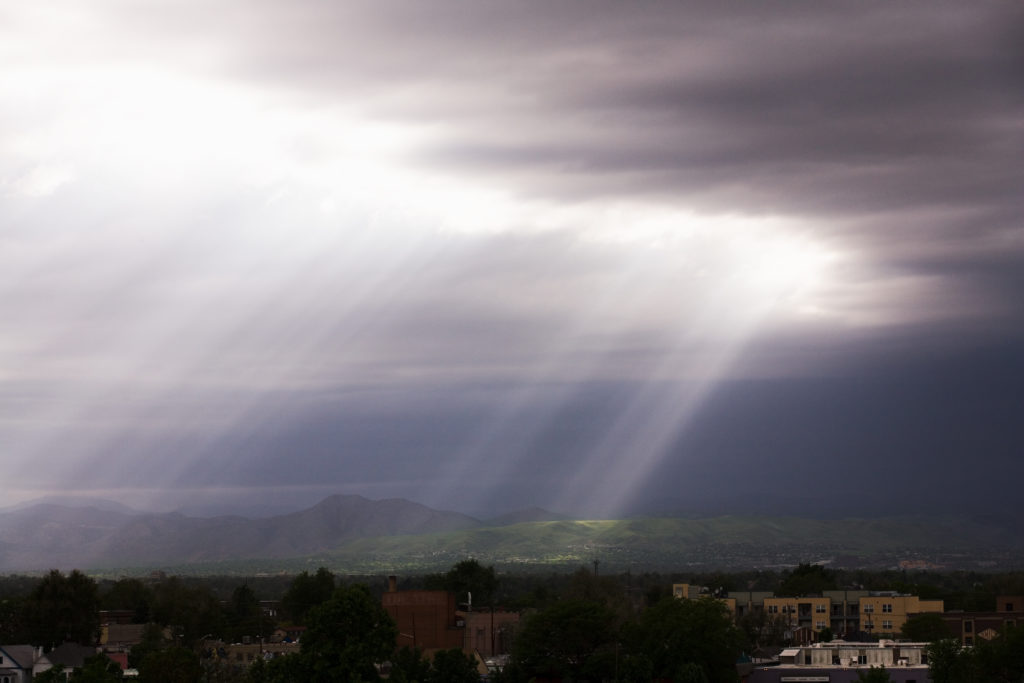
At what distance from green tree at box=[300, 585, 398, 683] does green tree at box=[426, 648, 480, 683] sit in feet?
75.6

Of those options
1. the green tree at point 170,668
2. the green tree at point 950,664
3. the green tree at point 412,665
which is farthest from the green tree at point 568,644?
the green tree at point 950,664

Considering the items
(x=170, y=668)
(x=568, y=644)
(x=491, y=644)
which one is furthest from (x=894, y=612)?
(x=170, y=668)

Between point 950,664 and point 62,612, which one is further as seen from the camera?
point 62,612

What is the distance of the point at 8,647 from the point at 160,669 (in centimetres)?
3611

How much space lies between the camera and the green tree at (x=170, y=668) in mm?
121188

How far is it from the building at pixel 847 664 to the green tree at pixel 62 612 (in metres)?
82.8

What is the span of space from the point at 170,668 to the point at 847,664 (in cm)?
5762

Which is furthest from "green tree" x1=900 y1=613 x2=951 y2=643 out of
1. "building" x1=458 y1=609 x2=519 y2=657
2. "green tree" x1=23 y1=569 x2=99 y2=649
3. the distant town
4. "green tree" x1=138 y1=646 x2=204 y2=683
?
"green tree" x1=23 y1=569 x2=99 y2=649

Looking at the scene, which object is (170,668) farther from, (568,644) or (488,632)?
(488,632)

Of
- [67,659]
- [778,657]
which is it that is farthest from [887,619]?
[67,659]

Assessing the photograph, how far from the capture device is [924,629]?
16662cm

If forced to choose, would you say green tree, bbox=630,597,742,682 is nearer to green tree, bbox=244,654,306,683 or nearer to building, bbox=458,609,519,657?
building, bbox=458,609,519,657

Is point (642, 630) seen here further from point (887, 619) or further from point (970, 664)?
point (887, 619)

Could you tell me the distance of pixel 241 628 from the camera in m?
191
